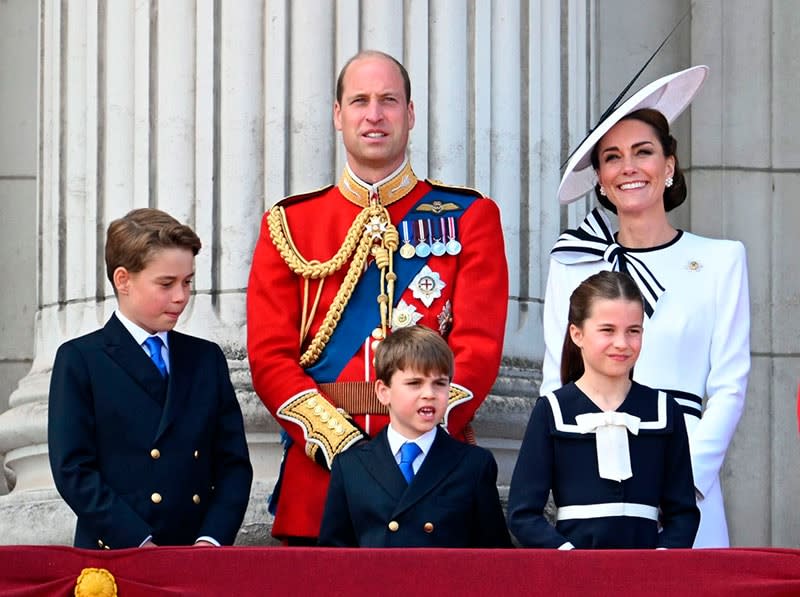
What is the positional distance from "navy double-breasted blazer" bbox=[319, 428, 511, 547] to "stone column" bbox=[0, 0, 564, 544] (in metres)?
1.23

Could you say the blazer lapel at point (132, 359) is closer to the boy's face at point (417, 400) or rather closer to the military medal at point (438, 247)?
the boy's face at point (417, 400)

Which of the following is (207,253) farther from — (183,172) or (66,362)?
(66,362)

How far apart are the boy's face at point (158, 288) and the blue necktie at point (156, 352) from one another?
4 centimetres

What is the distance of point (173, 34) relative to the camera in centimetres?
704

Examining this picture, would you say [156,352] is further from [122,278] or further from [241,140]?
[241,140]

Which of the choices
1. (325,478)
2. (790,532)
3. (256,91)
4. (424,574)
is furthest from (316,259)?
(790,532)

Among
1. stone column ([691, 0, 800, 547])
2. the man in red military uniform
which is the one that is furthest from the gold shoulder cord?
stone column ([691, 0, 800, 547])

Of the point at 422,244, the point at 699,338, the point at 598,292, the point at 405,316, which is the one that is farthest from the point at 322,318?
the point at 699,338

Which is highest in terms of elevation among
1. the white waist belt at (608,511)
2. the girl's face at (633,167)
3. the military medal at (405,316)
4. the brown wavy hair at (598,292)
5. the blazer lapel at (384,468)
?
the girl's face at (633,167)

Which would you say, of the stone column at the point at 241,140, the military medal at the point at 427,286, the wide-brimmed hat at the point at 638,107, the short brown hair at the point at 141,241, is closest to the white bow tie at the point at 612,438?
the military medal at the point at 427,286

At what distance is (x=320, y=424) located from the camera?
19.0 ft

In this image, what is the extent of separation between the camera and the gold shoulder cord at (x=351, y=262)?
6004mm

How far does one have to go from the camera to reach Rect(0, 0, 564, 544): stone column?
695 cm

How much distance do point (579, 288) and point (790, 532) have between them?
3268 mm
